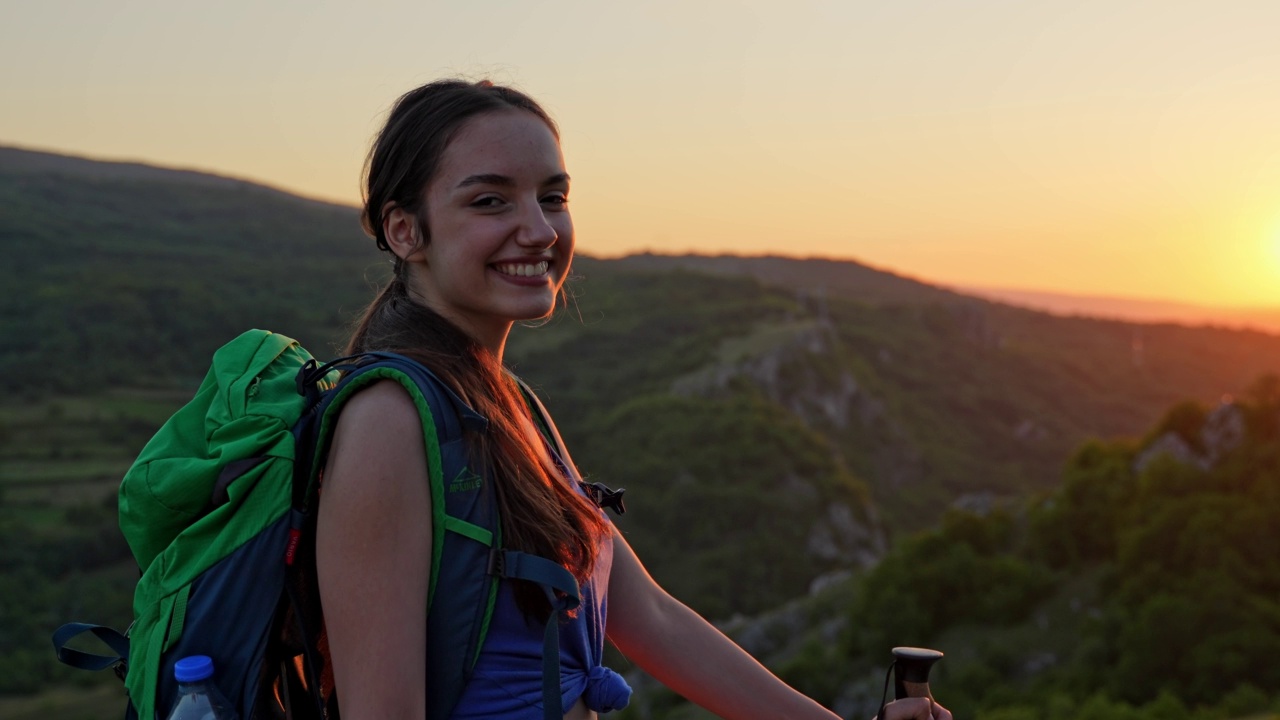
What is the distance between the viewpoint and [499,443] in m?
1.80

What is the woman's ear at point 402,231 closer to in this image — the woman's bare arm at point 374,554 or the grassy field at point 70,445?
the woman's bare arm at point 374,554

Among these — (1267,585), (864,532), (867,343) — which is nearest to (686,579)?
(864,532)

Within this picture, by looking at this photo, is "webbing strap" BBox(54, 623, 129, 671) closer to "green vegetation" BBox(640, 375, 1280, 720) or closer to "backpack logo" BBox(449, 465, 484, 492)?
"backpack logo" BBox(449, 465, 484, 492)

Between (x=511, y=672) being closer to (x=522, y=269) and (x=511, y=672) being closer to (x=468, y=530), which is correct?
(x=468, y=530)

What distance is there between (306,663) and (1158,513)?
35092 mm

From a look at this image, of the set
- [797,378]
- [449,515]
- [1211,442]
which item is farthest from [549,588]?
[797,378]

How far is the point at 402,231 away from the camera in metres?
2.00

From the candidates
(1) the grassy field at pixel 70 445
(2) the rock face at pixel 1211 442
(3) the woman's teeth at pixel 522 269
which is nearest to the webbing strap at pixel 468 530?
(3) the woman's teeth at pixel 522 269

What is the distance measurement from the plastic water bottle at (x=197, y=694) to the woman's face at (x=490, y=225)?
71 cm

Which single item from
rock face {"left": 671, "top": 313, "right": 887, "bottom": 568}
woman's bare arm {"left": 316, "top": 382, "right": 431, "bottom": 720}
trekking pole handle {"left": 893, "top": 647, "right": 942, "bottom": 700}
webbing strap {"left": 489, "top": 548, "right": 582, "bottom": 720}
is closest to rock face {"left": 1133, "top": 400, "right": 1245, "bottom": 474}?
trekking pole handle {"left": 893, "top": 647, "right": 942, "bottom": 700}

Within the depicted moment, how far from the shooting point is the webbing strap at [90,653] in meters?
1.80

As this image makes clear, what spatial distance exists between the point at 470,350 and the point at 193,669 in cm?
68

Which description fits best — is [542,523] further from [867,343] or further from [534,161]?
[867,343]

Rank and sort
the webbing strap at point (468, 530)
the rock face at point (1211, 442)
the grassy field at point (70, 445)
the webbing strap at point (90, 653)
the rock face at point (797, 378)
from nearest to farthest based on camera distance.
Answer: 1. the webbing strap at point (468, 530)
2. the webbing strap at point (90, 653)
3. the rock face at point (1211, 442)
4. the grassy field at point (70, 445)
5. the rock face at point (797, 378)
